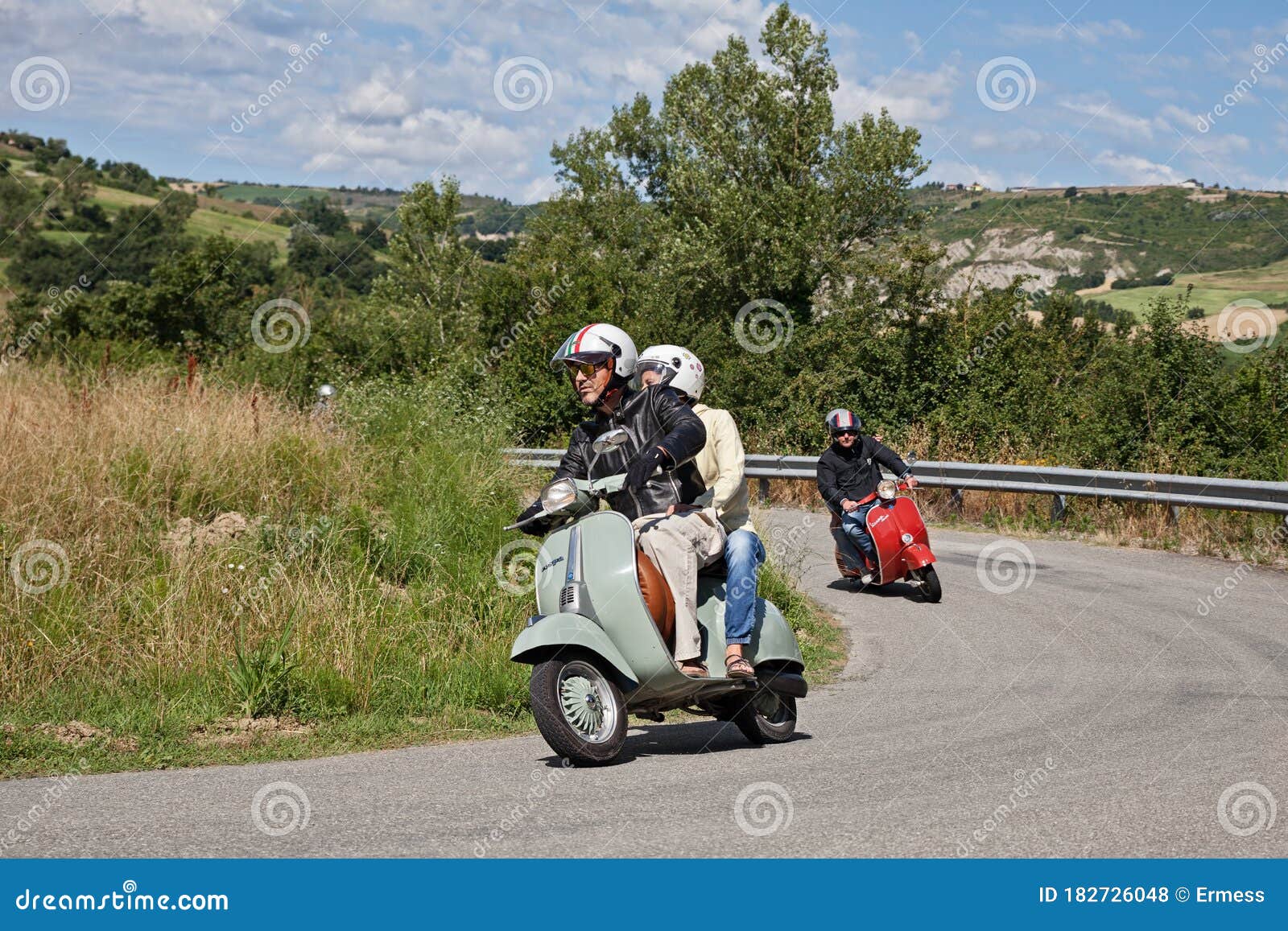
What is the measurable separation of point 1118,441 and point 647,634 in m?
15.0

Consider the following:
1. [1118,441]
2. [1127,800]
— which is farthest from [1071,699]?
[1118,441]

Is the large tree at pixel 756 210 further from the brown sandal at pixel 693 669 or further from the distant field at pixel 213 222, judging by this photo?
the distant field at pixel 213 222

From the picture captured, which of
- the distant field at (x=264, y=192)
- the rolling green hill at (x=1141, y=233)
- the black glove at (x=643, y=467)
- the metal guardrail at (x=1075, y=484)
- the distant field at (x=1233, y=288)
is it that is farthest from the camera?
the distant field at (x=264, y=192)

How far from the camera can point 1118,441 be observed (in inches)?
766

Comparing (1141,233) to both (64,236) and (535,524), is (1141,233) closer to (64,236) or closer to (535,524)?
(64,236)

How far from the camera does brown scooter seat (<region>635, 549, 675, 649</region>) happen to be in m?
6.46

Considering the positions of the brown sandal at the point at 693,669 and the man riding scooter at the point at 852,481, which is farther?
the man riding scooter at the point at 852,481

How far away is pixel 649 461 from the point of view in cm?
Answer: 628

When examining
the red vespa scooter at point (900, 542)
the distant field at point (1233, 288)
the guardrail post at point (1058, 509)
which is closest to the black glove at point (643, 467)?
the red vespa scooter at point (900, 542)

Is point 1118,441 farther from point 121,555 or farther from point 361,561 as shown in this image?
point 121,555

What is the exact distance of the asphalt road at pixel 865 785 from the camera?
4629 millimetres

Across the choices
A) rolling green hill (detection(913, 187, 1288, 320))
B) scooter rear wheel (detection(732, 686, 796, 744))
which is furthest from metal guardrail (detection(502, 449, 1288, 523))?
rolling green hill (detection(913, 187, 1288, 320))

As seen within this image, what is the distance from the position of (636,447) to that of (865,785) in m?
2.09

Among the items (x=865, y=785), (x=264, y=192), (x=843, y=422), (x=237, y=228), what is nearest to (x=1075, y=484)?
(x=843, y=422)
